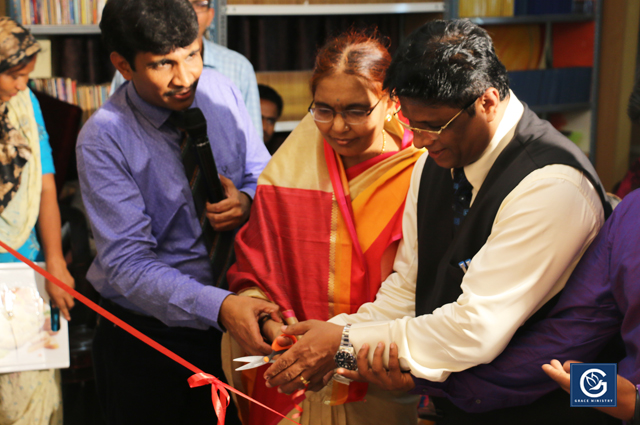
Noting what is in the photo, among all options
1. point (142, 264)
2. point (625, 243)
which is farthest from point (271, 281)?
point (625, 243)

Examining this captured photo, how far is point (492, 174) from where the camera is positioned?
118cm

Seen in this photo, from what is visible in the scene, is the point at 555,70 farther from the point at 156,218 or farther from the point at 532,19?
the point at 156,218

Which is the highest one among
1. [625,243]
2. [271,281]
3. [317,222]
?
[625,243]

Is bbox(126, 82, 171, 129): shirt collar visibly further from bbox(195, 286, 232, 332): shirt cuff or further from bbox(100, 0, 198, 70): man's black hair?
bbox(195, 286, 232, 332): shirt cuff

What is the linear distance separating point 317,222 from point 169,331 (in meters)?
0.56

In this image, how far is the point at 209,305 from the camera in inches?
58.3

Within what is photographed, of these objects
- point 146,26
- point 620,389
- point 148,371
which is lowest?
point 148,371

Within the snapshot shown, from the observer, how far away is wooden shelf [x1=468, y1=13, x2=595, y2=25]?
322cm

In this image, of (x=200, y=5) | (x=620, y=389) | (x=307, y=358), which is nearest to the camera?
(x=620, y=389)

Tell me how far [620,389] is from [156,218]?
1201mm

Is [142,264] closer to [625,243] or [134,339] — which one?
[134,339]

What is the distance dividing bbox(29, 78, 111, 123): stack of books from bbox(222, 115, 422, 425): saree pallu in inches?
60.0

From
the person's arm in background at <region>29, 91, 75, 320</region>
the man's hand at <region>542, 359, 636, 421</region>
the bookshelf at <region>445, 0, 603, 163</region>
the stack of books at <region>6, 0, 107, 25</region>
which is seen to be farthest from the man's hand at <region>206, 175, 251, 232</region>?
the bookshelf at <region>445, 0, 603, 163</region>

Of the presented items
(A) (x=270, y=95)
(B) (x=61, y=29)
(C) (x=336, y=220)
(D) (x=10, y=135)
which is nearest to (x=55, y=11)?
(B) (x=61, y=29)
